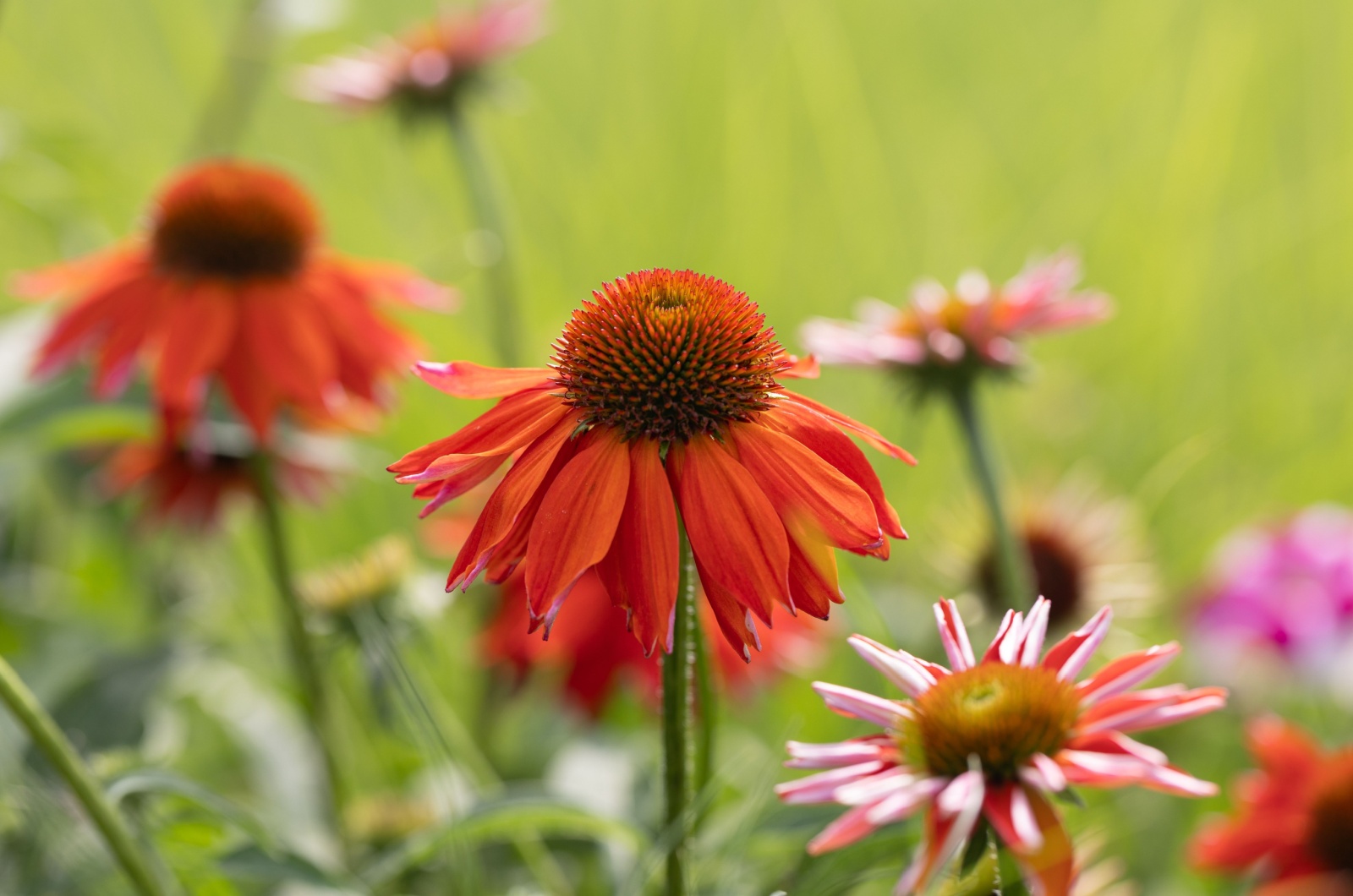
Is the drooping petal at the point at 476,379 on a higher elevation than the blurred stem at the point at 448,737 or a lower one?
higher

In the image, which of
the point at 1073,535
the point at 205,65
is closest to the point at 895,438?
the point at 1073,535

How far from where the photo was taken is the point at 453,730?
0.78m

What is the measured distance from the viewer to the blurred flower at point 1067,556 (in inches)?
34.6

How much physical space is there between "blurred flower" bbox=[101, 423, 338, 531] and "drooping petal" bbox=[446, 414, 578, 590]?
0.58 m

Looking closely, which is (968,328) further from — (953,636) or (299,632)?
(299,632)

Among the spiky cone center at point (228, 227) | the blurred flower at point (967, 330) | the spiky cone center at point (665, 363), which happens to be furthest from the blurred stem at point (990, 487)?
the spiky cone center at point (228, 227)

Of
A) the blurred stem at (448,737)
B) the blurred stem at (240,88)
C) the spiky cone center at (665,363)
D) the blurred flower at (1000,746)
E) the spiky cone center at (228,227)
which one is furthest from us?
the blurred stem at (240,88)

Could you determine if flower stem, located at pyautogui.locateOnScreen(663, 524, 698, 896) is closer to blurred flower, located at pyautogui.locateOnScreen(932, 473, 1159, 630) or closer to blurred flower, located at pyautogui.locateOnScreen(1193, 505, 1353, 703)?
blurred flower, located at pyautogui.locateOnScreen(932, 473, 1159, 630)

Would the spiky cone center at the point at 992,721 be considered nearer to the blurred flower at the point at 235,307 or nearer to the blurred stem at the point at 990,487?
the blurred stem at the point at 990,487

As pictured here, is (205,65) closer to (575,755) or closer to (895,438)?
(895,438)

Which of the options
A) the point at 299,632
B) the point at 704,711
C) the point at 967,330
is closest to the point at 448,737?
the point at 299,632

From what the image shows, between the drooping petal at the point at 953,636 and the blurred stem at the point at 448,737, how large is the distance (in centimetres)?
22

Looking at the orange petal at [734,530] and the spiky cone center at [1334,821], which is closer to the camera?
the orange petal at [734,530]

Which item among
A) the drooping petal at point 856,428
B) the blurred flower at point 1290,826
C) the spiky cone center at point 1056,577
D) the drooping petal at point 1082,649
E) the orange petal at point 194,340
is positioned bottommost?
the blurred flower at point 1290,826
